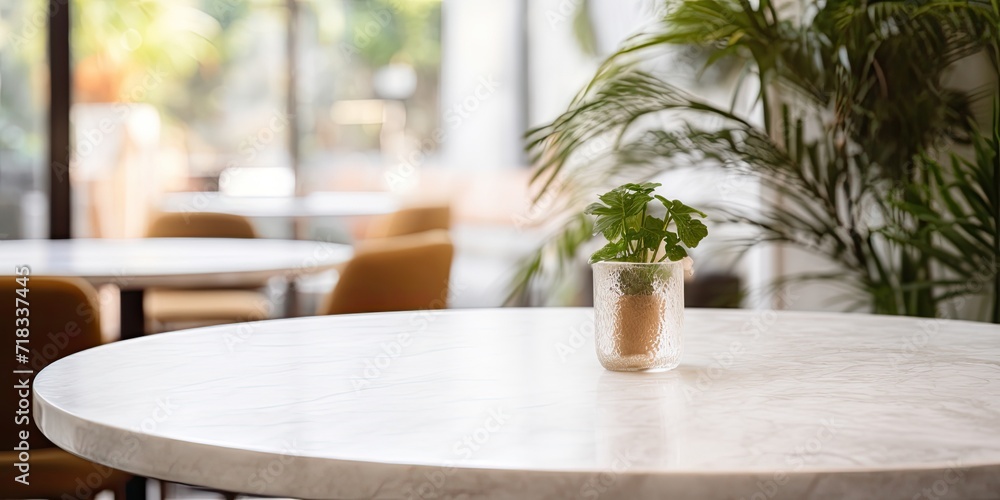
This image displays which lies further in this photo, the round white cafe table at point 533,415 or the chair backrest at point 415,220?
the chair backrest at point 415,220

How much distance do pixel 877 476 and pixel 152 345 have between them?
0.94 m

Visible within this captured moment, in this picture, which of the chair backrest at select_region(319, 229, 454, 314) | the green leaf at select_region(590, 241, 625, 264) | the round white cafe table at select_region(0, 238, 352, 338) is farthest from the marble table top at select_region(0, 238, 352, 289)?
the green leaf at select_region(590, 241, 625, 264)

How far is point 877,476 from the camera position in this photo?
69 centimetres

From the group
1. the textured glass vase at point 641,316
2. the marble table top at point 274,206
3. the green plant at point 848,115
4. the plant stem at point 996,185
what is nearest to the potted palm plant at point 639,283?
the textured glass vase at point 641,316

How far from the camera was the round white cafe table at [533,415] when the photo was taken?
71cm

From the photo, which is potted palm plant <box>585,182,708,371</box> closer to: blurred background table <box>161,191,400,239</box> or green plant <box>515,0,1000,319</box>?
green plant <box>515,0,1000,319</box>

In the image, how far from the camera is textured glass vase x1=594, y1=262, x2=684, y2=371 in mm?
1073

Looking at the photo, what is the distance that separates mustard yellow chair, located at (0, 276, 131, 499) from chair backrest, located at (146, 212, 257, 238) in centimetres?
197

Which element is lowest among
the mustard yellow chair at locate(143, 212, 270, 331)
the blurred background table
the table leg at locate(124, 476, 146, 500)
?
the table leg at locate(124, 476, 146, 500)

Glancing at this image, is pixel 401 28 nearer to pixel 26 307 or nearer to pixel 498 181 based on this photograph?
pixel 498 181

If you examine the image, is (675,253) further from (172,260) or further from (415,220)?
(415,220)

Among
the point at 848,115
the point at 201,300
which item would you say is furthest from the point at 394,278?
the point at 201,300

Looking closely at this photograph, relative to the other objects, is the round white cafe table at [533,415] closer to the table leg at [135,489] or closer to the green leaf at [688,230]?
the green leaf at [688,230]

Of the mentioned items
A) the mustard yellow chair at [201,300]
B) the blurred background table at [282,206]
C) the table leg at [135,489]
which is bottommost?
the table leg at [135,489]
